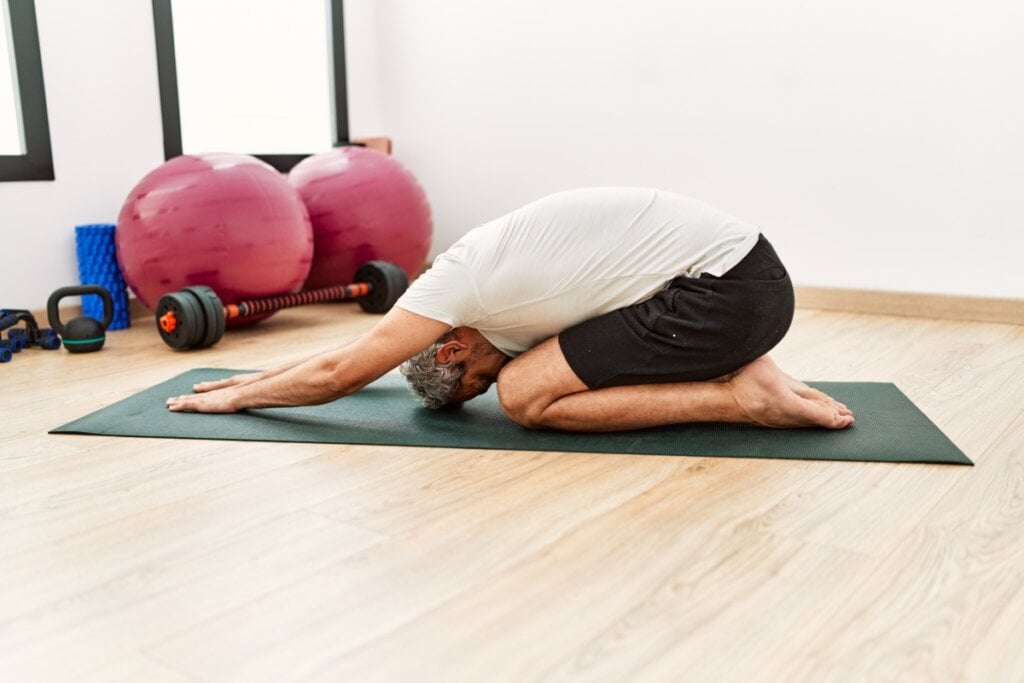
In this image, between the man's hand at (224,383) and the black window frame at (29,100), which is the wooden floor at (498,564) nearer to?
the man's hand at (224,383)

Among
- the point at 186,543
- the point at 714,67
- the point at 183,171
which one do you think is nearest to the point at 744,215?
the point at 714,67

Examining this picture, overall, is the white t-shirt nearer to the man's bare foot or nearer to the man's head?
the man's head

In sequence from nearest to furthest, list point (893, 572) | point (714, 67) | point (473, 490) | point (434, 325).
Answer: point (893, 572)
point (473, 490)
point (434, 325)
point (714, 67)

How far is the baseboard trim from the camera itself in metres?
3.48

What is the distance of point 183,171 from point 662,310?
204 cm

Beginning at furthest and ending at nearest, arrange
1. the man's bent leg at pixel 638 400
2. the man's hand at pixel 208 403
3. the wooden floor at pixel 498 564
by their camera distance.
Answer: the man's hand at pixel 208 403, the man's bent leg at pixel 638 400, the wooden floor at pixel 498 564

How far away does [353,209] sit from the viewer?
383 cm

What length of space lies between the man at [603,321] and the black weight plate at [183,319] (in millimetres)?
1089

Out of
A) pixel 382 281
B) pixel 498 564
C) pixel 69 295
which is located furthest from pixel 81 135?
pixel 498 564

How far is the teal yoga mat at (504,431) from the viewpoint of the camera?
195 cm

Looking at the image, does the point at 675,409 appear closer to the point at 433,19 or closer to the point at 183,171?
the point at 183,171

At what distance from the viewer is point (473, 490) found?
1.73 m

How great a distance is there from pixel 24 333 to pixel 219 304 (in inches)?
26.9

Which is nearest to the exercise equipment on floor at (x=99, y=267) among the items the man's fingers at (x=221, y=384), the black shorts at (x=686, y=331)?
the man's fingers at (x=221, y=384)
